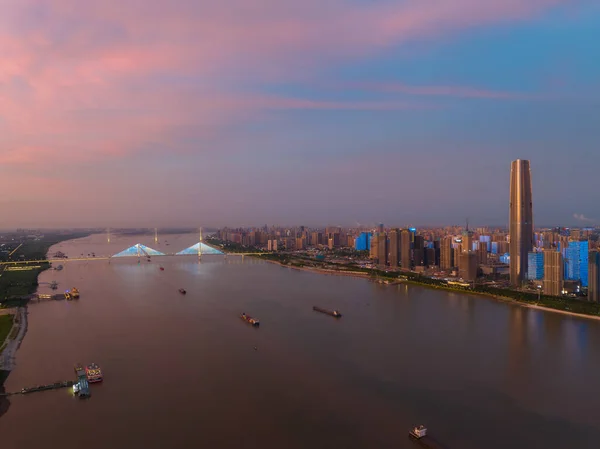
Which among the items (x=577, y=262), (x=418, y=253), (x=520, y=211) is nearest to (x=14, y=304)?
(x=418, y=253)

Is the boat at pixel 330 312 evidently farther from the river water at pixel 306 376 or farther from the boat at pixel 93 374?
the boat at pixel 93 374

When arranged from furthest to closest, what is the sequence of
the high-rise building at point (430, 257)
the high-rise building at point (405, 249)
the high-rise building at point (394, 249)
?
the high-rise building at point (394, 249), the high-rise building at point (430, 257), the high-rise building at point (405, 249)

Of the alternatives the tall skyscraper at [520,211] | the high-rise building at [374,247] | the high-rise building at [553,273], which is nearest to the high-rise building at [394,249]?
the high-rise building at [374,247]

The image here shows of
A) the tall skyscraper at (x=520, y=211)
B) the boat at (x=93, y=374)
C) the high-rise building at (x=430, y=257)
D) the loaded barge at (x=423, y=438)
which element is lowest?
the loaded barge at (x=423, y=438)

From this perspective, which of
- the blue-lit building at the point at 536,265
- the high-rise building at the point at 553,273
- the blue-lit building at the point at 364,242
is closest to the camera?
the high-rise building at the point at 553,273

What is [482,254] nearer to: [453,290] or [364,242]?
[453,290]

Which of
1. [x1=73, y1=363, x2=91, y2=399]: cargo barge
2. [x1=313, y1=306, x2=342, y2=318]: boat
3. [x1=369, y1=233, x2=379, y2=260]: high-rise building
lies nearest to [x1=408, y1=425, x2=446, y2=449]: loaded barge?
[x1=73, y1=363, x2=91, y2=399]: cargo barge

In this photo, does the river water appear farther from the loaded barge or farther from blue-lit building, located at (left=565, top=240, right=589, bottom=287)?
blue-lit building, located at (left=565, top=240, right=589, bottom=287)
